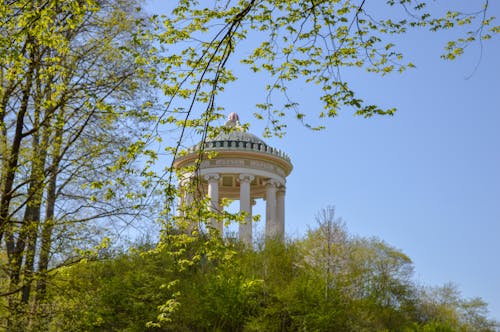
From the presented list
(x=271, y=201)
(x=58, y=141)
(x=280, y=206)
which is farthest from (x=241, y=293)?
(x=280, y=206)

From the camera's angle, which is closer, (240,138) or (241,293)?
(241,293)

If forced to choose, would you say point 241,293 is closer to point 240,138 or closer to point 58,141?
point 58,141

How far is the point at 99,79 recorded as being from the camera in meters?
14.8

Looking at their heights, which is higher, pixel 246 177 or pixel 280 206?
pixel 246 177

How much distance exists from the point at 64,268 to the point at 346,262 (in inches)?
606

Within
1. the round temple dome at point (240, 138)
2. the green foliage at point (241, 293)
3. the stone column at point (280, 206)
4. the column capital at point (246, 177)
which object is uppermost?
the round temple dome at point (240, 138)

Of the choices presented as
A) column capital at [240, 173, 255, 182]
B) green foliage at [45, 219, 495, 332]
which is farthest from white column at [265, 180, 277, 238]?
green foliage at [45, 219, 495, 332]

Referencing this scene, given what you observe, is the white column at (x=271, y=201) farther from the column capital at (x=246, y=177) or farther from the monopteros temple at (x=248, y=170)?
the column capital at (x=246, y=177)

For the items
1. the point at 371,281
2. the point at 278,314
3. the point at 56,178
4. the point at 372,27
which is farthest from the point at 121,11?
A: the point at 371,281

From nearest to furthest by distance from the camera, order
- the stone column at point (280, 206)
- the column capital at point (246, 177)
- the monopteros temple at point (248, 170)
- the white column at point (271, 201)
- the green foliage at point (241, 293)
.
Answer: the green foliage at point (241, 293) < the monopteros temple at point (248, 170) < the column capital at point (246, 177) < the white column at point (271, 201) < the stone column at point (280, 206)

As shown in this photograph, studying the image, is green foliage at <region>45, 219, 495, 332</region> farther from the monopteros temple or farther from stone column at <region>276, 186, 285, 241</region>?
stone column at <region>276, 186, 285, 241</region>

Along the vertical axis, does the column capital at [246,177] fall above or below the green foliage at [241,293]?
above

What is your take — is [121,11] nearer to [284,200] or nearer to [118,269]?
[118,269]

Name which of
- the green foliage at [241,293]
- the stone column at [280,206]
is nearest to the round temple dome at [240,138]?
the stone column at [280,206]
